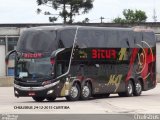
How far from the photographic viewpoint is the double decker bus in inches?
1220

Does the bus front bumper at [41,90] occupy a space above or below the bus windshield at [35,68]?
below

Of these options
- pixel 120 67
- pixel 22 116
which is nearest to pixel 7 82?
pixel 120 67

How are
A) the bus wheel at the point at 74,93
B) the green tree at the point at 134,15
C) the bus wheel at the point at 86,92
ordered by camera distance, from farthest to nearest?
the green tree at the point at 134,15 < the bus wheel at the point at 86,92 < the bus wheel at the point at 74,93

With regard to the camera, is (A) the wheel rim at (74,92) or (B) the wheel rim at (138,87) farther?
(B) the wheel rim at (138,87)

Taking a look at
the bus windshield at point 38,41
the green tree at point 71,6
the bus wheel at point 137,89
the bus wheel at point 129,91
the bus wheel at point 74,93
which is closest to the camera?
the bus windshield at point 38,41

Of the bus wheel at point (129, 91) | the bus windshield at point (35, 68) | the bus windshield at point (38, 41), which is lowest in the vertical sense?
the bus wheel at point (129, 91)

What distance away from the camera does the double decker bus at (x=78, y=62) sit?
3100cm

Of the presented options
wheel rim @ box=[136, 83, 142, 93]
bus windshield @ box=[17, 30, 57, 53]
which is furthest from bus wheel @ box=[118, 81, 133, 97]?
bus windshield @ box=[17, 30, 57, 53]

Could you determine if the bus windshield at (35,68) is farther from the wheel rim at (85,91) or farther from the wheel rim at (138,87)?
the wheel rim at (138,87)

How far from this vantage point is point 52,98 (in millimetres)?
32625

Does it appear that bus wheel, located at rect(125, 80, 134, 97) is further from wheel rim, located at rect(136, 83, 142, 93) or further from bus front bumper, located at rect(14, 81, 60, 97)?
bus front bumper, located at rect(14, 81, 60, 97)

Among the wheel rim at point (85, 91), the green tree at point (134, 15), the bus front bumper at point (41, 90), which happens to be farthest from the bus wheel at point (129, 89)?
the green tree at point (134, 15)

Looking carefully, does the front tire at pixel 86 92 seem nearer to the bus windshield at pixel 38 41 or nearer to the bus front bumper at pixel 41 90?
the bus front bumper at pixel 41 90

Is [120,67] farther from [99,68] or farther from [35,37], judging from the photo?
[35,37]
